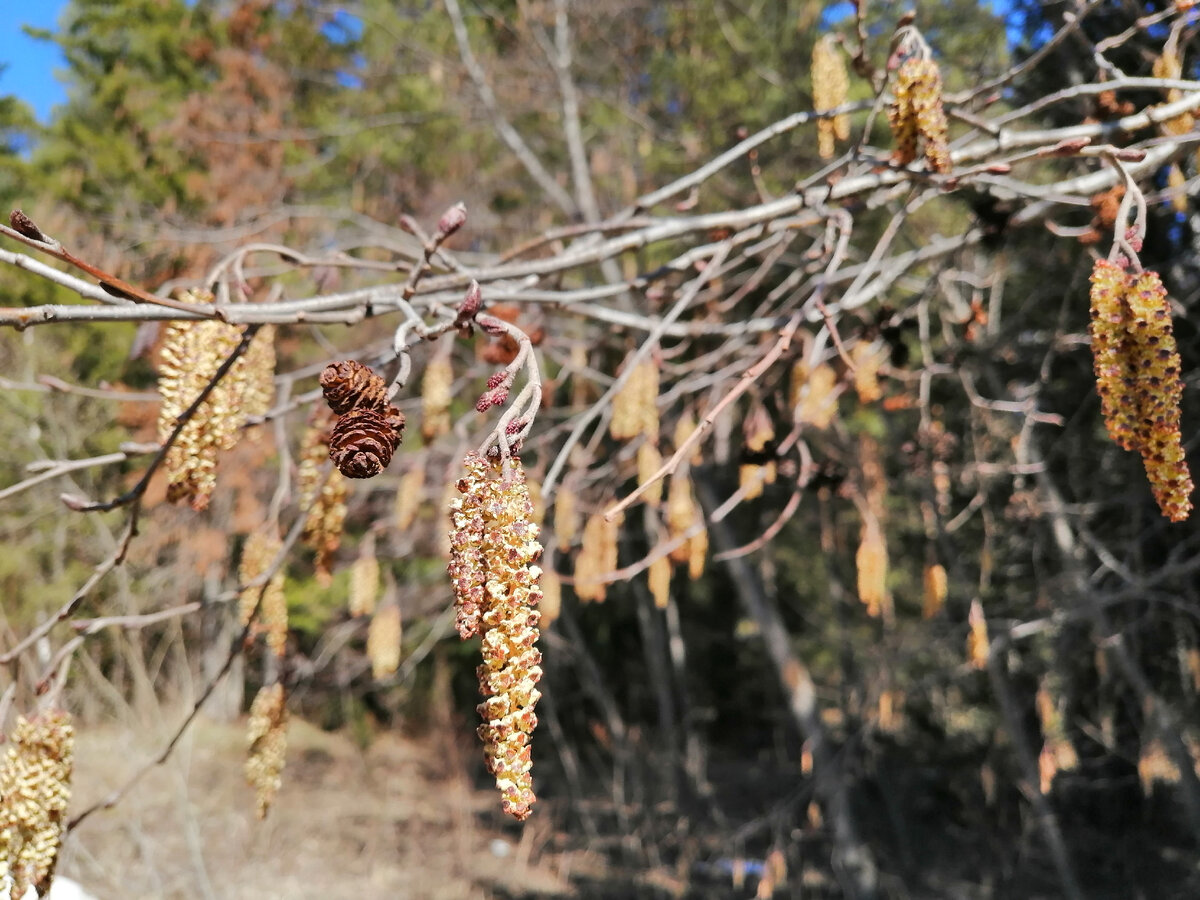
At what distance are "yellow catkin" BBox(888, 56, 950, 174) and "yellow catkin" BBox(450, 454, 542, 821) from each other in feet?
3.87

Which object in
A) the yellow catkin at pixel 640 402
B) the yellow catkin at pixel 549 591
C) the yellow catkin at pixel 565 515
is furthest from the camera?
the yellow catkin at pixel 549 591

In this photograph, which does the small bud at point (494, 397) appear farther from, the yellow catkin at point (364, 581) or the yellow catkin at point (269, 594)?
the yellow catkin at point (364, 581)

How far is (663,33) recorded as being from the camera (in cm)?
827

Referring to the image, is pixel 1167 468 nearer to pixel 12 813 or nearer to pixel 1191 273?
pixel 12 813

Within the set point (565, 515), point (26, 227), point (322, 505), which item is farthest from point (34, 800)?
point (565, 515)

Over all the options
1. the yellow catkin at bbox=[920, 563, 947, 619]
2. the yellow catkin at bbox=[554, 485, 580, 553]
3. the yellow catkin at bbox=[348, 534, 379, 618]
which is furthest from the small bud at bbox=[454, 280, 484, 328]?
the yellow catkin at bbox=[920, 563, 947, 619]

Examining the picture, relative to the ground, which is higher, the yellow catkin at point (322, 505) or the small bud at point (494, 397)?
the yellow catkin at point (322, 505)

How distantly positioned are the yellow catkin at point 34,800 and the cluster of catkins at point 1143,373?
73.0 inches

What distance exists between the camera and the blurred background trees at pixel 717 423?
267 cm

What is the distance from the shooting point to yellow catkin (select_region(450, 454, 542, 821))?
0.81m

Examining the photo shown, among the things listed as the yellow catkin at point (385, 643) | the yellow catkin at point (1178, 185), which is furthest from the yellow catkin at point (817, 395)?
the yellow catkin at point (385, 643)

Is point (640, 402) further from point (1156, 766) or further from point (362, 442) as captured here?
point (1156, 766)

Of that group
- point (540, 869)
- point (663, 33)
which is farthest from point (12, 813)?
point (663, 33)

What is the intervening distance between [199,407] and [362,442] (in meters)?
0.65
